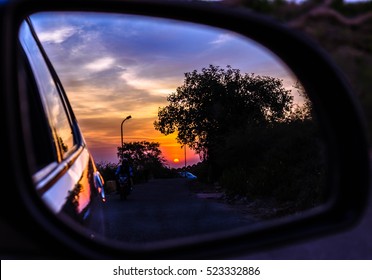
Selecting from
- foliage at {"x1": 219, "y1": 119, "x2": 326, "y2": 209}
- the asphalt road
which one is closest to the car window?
the asphalt road

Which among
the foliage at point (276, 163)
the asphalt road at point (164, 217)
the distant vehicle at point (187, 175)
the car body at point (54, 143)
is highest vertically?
the car body at point (54, 143)

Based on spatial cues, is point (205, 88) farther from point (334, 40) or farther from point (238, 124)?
point (334, 40)

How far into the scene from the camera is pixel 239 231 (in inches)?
79.7

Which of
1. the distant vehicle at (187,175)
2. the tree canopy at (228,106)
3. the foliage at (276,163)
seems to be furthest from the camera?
the foliage at (276,163)

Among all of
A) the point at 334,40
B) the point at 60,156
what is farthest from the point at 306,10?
the point at 60,156

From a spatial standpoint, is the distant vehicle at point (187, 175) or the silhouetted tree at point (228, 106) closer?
the distant vehicle at point (187, 175)

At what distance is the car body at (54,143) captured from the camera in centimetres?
208

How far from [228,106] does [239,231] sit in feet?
28.5

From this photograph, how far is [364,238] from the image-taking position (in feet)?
23.8

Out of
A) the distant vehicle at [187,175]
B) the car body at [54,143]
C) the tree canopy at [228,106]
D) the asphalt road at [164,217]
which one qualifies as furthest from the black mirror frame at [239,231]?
the tree canopy at [228,106]

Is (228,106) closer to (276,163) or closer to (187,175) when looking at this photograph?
(276,163)

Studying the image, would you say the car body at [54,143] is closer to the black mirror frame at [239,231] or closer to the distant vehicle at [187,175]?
the black mirror frame at [239,231]

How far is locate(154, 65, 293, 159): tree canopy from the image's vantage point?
28.2ft

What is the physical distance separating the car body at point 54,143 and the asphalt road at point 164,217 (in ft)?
4.48
